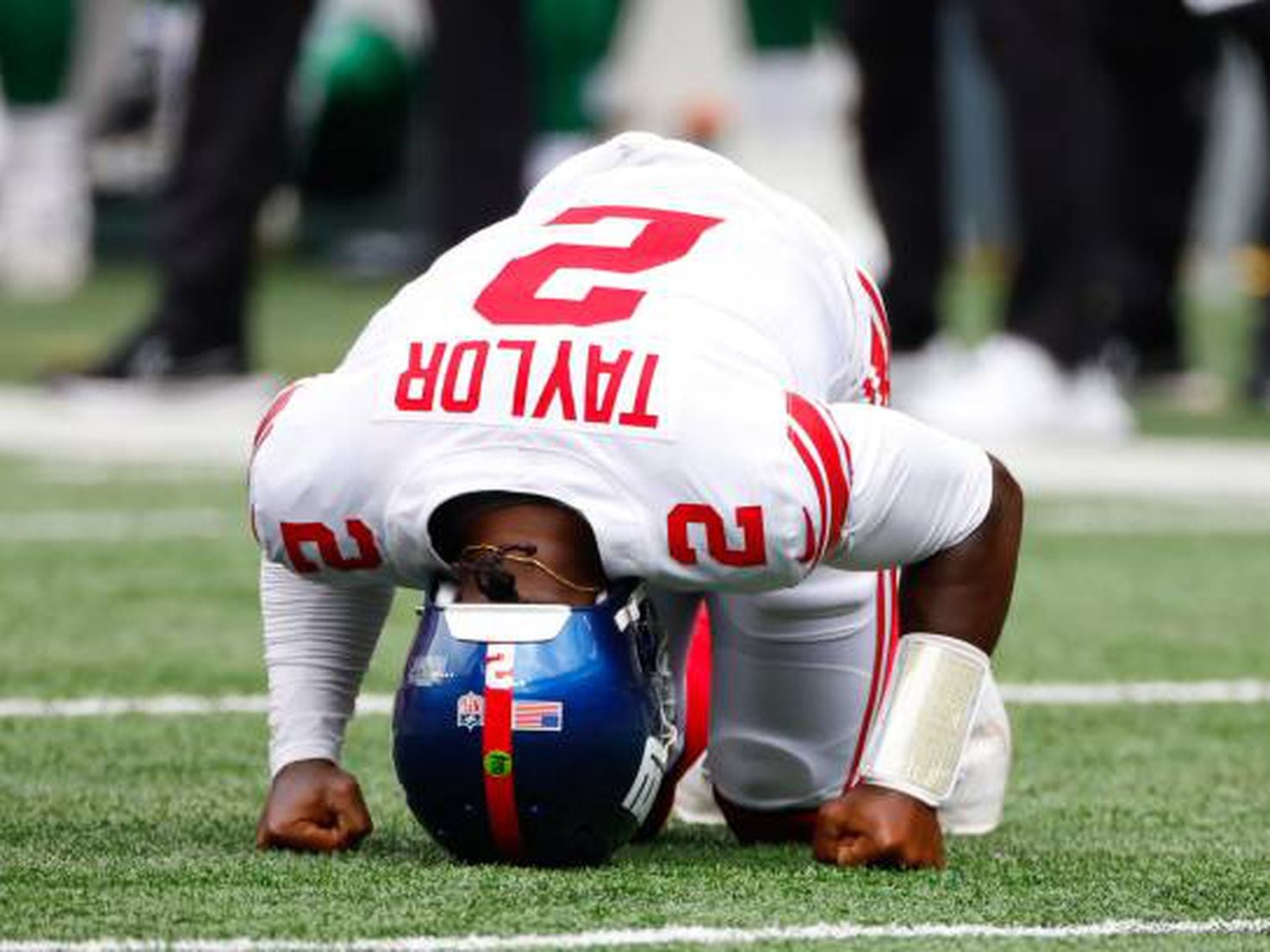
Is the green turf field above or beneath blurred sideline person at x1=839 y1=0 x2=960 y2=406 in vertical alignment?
above

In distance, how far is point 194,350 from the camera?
8297mm

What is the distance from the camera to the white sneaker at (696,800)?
13.4 feet

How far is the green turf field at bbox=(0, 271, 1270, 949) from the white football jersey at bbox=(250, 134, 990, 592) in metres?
0.32

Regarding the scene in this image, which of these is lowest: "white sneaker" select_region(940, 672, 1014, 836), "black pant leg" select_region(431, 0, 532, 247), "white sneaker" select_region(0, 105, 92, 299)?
"white sneaker" select_region(0, 105, 92, 299)

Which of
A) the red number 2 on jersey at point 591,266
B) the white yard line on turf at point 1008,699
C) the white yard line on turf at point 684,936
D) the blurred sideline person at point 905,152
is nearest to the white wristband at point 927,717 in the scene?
the white yard line on turf at point 684,936

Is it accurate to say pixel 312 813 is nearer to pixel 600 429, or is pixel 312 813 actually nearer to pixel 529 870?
pixel 529 870

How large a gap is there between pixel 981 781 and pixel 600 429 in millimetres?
764

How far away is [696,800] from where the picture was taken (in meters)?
4.11

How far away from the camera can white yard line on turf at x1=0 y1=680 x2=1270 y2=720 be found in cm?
472

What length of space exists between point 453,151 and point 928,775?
5.62 m

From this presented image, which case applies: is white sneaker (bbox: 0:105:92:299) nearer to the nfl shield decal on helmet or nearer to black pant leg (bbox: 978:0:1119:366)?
black pant leg (bbox: 978:0:1119:366)

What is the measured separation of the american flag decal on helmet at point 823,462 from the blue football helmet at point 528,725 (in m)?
0.20

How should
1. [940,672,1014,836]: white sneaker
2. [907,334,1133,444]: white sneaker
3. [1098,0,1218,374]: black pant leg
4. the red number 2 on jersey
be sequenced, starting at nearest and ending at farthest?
the red number 2 on jersey, [940,672,1014,836]: white sneaker, [907,334,1133,444]: white sneaker, [1098,0,1218,374]: black pant leg

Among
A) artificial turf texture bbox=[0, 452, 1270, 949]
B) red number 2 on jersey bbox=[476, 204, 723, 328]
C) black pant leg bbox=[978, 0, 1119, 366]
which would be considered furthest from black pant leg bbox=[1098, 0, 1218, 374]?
red number 2 on jersey bbox=[476, 204, 723, 328]
